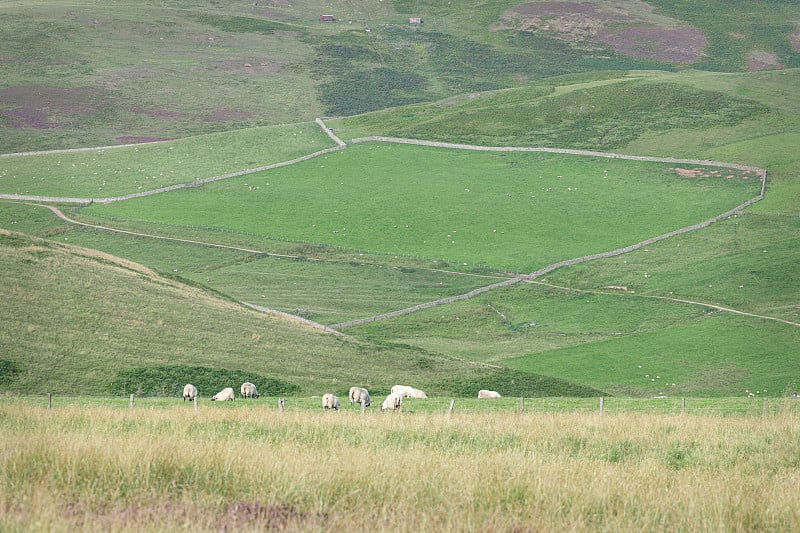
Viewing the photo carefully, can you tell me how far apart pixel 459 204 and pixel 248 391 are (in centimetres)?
6682

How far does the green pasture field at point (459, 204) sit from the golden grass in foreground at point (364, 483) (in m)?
64.0

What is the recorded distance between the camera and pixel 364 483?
1405 cm

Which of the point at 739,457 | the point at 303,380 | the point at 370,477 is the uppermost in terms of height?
the point at 370,477

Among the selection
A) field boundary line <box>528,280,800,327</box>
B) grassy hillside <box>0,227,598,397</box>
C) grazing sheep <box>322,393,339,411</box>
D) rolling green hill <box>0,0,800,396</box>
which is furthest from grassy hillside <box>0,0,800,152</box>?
grazing sheep <box>322,393,339,411</box>

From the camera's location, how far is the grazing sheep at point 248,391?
3600 cm

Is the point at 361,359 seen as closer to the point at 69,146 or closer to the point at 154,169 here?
the point at 154,169

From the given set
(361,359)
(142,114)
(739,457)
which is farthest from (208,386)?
(142,114)

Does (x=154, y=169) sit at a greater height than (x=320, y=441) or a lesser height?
lesser

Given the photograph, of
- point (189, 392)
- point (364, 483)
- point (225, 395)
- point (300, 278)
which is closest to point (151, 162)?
point (300, 278)

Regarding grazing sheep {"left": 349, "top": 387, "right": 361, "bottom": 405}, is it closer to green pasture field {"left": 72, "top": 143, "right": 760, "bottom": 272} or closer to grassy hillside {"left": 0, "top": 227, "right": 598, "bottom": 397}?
grassy hillside {"left": 0, "top": 227, "right": 598, "bottom": 397}

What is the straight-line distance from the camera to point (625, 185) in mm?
101875

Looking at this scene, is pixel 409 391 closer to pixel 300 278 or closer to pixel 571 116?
pixel 300 278

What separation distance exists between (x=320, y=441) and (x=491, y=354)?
42.7 meters

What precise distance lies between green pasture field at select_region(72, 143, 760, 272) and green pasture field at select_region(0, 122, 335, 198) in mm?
4890
